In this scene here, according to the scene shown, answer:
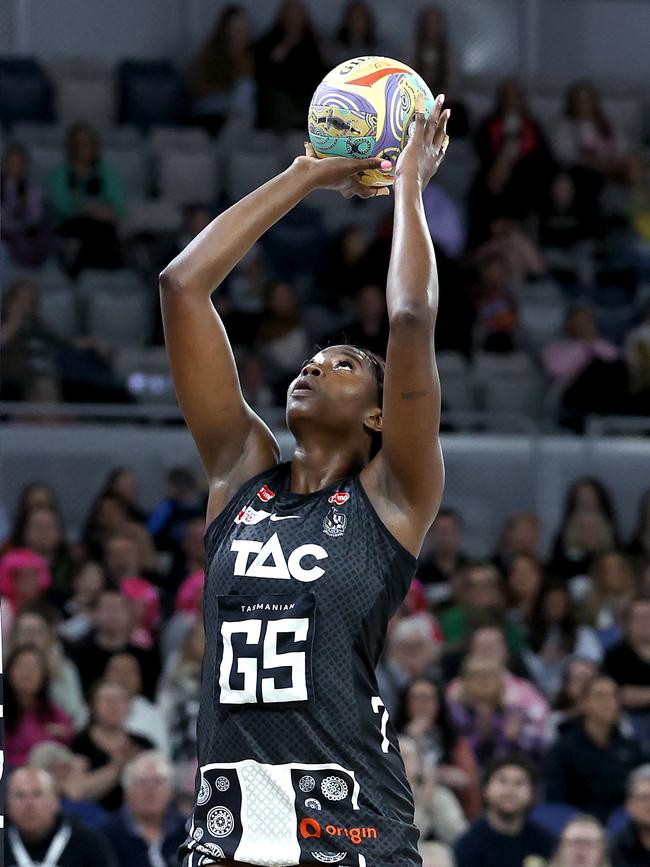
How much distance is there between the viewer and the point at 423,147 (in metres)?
3.99

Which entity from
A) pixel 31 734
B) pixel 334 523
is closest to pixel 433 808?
pixel 31 734

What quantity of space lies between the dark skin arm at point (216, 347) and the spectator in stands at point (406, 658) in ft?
15.1

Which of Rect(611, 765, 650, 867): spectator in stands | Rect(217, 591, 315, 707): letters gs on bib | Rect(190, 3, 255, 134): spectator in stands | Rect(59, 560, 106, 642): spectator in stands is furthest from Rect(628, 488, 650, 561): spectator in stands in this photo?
Rect(217, 591, 315, 707): letters gs on bib

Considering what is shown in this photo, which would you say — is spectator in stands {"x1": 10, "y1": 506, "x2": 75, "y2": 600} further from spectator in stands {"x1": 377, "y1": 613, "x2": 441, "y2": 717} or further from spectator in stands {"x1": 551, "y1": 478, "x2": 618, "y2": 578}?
spectator in stands {"x1": 551, "y1": 478, "x2": 618, "y2": 578}

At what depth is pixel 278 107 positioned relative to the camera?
43.8 ft

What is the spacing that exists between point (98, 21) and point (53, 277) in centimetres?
407

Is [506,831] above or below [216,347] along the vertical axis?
below

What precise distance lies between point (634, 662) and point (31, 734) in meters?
3.24

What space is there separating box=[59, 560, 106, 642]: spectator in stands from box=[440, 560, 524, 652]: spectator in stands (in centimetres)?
195

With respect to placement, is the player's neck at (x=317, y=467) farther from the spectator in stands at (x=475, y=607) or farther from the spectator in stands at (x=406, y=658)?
the spectator in stands at (x=475, y=607)

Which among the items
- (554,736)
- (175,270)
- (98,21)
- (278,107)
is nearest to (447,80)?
(278,107)

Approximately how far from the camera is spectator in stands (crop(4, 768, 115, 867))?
7047 millimetres

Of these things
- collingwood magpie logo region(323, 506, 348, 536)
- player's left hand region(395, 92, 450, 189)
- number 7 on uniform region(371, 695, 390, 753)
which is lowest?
number 7 on uniform region(371, 695, 390, 753)

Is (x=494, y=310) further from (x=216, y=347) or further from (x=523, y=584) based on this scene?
(x=216, y=347)
